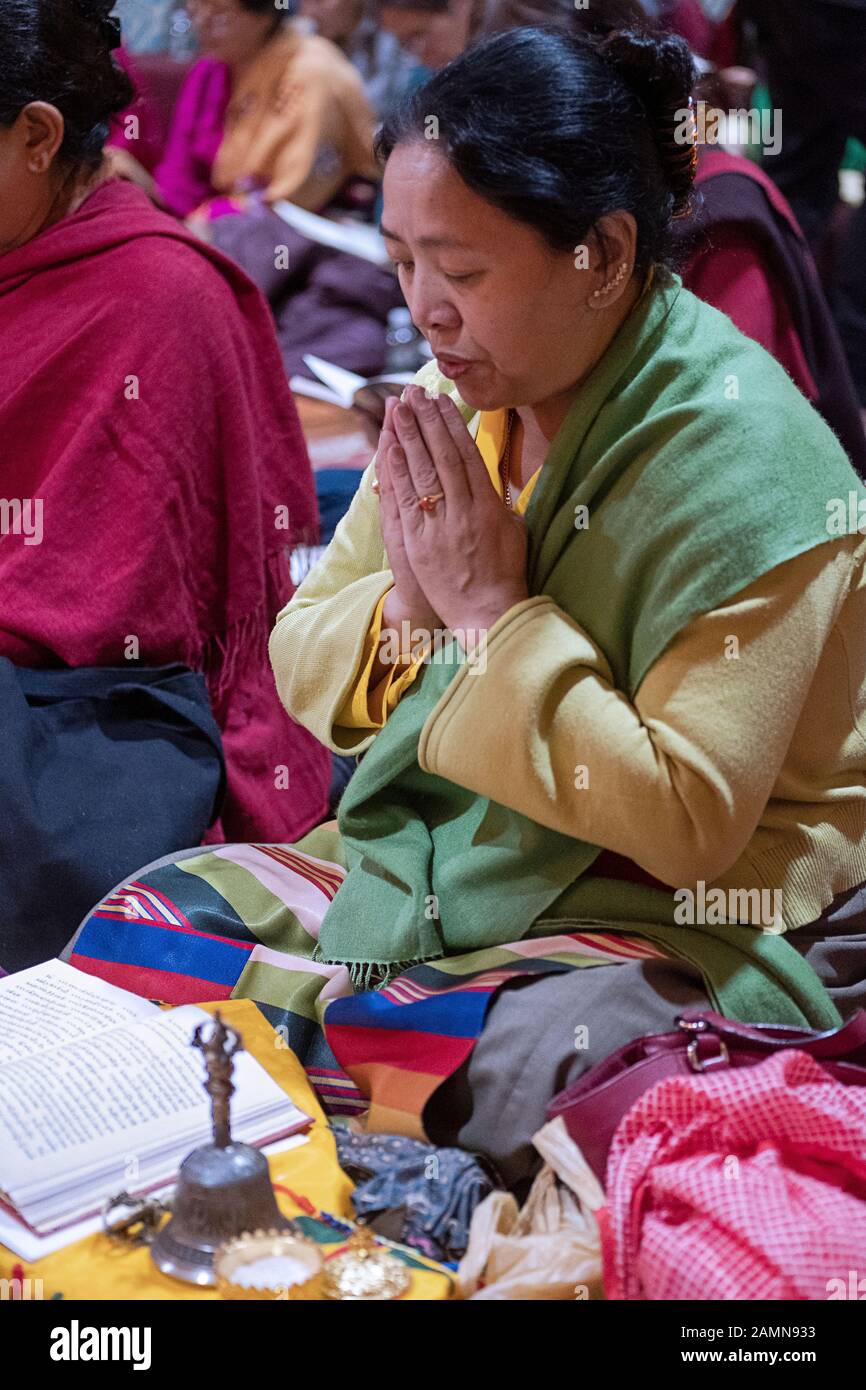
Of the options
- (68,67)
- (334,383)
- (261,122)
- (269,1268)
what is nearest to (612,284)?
(269,1268)

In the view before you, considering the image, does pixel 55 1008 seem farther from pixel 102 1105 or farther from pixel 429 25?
pixel 429 25

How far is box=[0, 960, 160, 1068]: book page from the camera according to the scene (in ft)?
5.54

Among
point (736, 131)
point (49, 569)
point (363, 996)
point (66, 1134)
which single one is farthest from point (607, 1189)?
point (736, 131)

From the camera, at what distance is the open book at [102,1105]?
4.90 ft

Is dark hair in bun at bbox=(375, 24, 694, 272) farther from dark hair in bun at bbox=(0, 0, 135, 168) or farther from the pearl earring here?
dark hair in bun at bbox=(0, 0, 135, 168)

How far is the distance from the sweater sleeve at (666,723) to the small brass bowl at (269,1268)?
42cm

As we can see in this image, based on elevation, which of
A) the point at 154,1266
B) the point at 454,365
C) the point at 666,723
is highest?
the point at 454,365

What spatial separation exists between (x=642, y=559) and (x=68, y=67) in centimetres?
116

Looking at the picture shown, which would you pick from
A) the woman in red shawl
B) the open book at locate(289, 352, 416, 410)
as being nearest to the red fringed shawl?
the woman in red shawl

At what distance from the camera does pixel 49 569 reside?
2236mm

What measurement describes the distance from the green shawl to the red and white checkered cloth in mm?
155

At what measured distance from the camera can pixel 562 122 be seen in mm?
1479

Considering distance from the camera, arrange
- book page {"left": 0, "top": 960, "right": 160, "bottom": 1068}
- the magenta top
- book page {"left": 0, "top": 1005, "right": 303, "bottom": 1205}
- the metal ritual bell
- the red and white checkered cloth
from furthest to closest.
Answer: the magenta top, book page {"left": 0, "top": 960, "right": 160, "bottom": 1068}, book page {"left": 0, "top": 1005, "right": 303, "bottom": 1205}, the metal ritual bell, the red and white checkered cloth

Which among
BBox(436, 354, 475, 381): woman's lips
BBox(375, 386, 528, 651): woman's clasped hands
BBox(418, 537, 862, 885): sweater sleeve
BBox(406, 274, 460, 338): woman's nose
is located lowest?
BBox(418, 537, 862, 885): sweater sleeve
